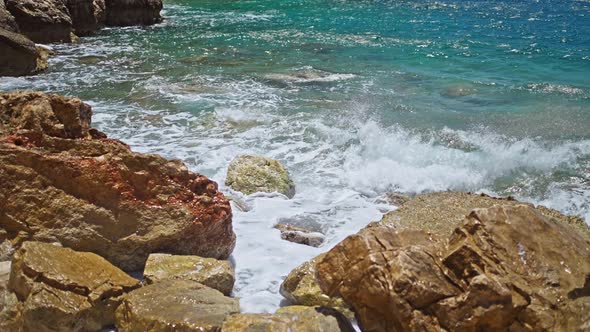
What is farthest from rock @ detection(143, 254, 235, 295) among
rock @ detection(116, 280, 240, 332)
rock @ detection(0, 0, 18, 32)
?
rock @ detection(0, 0, 18, 32)

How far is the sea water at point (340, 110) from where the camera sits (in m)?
7.83

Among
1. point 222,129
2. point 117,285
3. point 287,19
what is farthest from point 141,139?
point 287,19

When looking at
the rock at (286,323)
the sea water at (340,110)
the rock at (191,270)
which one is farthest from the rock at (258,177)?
the rock at (286,323)

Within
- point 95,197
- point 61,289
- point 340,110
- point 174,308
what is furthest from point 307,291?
point 340,110

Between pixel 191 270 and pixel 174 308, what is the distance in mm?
714

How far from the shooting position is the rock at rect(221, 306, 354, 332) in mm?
3945

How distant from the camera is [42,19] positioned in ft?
59.8

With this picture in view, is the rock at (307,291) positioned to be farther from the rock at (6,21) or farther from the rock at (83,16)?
the rock at (83,16)

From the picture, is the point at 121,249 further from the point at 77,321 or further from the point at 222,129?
the point at 222,129

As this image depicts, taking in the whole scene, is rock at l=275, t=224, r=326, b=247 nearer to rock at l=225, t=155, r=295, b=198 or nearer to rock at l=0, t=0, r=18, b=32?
rock at l=225, t=155, r=295, b=198

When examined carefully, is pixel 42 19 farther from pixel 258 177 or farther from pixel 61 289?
pixel 61 289

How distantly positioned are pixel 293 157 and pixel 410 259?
585 cm

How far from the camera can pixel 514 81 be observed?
1541 cm

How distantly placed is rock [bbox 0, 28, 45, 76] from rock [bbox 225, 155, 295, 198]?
891cm
